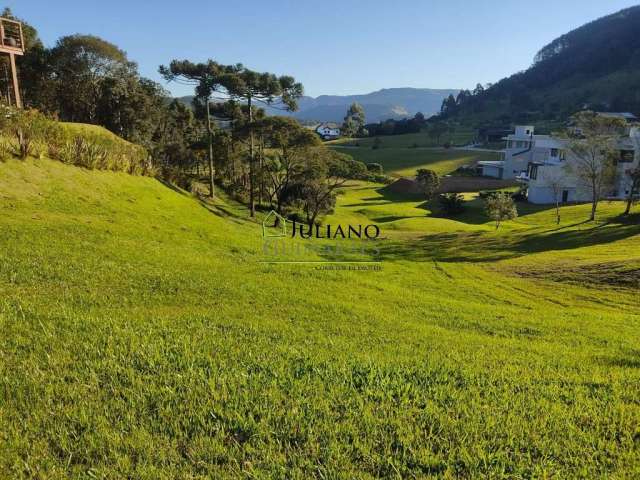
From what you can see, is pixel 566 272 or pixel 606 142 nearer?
pixel 566 272

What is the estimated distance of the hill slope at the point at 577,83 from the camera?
12756 centimetres

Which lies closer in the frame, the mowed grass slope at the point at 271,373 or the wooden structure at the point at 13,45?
the mowed grass slope at the point at 271,373

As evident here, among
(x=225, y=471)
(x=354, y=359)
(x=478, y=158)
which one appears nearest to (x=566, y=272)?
(x=354, y=359)

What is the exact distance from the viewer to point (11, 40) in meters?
21.2

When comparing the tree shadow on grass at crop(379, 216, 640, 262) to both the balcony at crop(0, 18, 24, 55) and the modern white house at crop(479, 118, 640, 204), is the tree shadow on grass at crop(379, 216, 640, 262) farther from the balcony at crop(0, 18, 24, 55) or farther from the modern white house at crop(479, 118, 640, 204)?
the balcony at crop(0, 18, 24, 55)

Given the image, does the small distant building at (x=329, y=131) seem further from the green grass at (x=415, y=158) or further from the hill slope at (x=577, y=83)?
the hill slope at (x=577, y=83)

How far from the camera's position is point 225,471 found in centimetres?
285

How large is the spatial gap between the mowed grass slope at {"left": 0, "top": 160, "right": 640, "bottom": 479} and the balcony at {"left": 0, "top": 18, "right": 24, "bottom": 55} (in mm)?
13922

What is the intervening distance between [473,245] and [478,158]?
2526 inches

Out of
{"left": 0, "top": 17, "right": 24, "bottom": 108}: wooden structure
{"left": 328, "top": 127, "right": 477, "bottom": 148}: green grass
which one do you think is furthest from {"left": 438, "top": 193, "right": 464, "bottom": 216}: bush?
{"left": 328, "top": 127, "right": 477, "bottom": 148}: green grass

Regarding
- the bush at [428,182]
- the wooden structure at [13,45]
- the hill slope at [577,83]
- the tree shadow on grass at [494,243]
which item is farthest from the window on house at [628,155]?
the hill slope at [577,83]

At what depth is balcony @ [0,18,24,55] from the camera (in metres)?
20.5

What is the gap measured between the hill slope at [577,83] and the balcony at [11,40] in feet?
418

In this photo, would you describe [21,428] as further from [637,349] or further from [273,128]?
[273,128]
